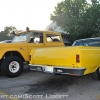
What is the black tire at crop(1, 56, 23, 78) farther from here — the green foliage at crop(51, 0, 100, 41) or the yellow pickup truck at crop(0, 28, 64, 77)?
the green foliage at crop(51, 0, 100, 41)

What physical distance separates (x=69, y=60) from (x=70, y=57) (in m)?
0.10

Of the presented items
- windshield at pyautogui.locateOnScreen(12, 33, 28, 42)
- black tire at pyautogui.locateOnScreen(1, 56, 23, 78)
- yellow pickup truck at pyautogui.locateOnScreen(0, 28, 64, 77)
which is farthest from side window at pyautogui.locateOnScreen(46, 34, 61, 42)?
black tire at pyautogui.locateOnScreen(1, 56, 23, 78)

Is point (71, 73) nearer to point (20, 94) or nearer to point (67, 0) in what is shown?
point (20, 94)

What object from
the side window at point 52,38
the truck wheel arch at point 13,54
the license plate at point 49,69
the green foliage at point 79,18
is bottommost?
the license plate at point 49,69

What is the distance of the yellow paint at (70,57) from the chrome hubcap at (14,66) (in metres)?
1.38

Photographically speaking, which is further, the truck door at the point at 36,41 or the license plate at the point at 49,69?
the truck door at the point at 36,41

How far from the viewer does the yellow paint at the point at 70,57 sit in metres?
4.76

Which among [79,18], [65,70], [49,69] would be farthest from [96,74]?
[79,18]

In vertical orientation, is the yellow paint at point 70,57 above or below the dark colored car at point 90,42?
below

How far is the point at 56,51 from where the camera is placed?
5.25m

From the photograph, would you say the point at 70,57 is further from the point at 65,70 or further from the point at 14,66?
the point at 14,66

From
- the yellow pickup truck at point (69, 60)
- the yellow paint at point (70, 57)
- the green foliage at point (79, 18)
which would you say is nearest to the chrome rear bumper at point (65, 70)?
the yellow pickup truck at point (69, 60)

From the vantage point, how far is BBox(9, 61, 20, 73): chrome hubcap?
6.79 m

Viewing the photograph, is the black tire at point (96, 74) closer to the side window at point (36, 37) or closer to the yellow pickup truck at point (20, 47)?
the yellow pickup truck at point (20, 47)
